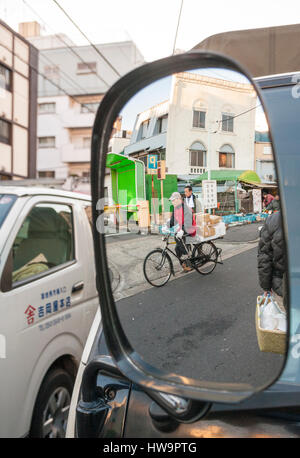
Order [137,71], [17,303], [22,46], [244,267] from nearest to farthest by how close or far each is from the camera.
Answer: [137,71] < [244,267] < [17,303] < [22,46]

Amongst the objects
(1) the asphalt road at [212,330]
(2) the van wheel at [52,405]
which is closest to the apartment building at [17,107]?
(2) the van wheel at [52,405]

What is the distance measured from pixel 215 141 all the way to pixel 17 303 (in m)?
1.82

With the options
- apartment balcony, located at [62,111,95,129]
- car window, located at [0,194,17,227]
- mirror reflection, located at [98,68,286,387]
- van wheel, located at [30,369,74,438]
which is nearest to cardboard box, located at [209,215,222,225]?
mirror reflection, located at [98,68,286,387]

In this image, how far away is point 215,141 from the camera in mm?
818

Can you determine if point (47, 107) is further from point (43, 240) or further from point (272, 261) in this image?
point (272, 261)

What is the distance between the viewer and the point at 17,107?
16969mm

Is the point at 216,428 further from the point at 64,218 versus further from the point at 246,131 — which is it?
the point at 64,218

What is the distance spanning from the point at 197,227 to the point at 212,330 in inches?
11.6

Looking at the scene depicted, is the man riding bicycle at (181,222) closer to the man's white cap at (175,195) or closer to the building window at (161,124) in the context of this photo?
the man's white cap at (175,195)

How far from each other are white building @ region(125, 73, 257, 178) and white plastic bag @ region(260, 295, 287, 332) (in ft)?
1.22

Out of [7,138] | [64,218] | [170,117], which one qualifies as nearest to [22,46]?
[7,138]

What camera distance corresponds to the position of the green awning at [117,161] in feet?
3.06

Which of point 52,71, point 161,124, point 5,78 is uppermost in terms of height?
point 52,71

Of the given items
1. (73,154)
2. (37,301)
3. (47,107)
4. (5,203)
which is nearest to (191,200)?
(37,301)
